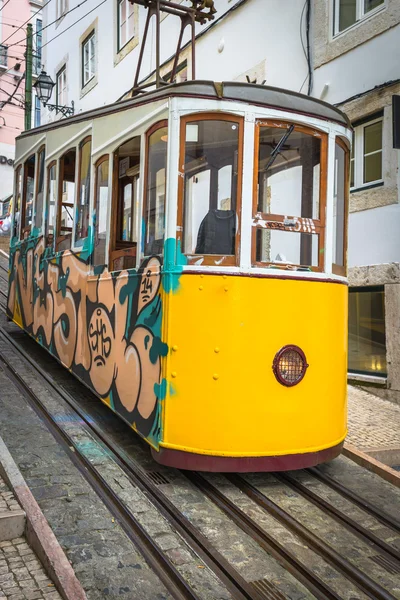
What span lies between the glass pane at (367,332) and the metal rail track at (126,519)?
4570 mm

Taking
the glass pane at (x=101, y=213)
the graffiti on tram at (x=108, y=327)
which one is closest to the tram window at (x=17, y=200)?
the graffiti on tram at (x=108, y=327)

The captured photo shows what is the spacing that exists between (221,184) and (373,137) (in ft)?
14.6

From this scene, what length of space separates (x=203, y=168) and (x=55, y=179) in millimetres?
3418

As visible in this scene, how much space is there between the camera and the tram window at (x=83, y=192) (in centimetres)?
661

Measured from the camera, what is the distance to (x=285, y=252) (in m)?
4.98

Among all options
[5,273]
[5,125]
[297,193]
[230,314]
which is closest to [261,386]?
[230,314]

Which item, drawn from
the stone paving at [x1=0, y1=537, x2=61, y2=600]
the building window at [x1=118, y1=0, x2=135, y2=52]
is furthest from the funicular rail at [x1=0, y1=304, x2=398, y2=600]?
the building window at [x1=118, y1=0, x2=135, y2=52]

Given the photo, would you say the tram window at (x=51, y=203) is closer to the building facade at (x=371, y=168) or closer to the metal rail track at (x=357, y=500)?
the building facade at (x=371, y=168)

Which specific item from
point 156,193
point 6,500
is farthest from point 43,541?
point 156,193

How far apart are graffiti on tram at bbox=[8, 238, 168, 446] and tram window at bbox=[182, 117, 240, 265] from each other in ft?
1.35

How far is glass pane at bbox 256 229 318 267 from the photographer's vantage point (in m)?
4.86

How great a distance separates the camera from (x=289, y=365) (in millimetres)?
4812

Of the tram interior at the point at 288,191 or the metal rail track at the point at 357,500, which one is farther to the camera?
the tram interior at the point at 288,191

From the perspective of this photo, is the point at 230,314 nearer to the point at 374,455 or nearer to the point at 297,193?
the point at 297,193
